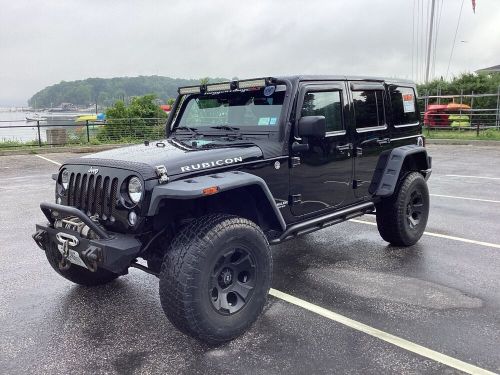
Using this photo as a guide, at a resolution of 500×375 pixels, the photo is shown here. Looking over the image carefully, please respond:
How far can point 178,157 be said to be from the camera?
11.2 feet

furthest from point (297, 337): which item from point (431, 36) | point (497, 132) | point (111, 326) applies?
point (431, 36)

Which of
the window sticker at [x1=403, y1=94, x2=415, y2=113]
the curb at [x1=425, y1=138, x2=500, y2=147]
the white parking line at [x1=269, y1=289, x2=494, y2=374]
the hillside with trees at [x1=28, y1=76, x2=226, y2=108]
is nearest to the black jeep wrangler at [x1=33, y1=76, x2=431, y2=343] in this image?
the window sticker at [x1=403, y1=94, x2=415, y2=113]

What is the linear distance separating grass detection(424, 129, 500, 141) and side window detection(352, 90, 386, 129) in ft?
49.3

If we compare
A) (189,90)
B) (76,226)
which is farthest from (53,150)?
(76,226)

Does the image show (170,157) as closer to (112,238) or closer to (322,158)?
(112,238)

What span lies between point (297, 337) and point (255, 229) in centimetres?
83

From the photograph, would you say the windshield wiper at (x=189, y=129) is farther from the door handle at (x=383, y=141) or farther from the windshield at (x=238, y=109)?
the door handle at (x=383, y=141)

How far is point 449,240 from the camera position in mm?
5637

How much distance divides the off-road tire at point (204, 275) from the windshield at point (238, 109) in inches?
45.8

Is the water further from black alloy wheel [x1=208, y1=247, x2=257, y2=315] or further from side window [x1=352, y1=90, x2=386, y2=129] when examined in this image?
black alloy wheel [x1=208, y1=247, x2=257, y2=315]

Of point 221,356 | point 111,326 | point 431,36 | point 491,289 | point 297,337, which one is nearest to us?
point 221,356

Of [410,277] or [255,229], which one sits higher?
[255,229]

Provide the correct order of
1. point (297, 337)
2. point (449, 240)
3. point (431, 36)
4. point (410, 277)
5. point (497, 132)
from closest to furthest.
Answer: point (297, 337)
point (410, 277)
point (449, 240)
point (497, 132)
point (431, 36)

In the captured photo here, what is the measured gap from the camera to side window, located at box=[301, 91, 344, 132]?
13.6 ft
